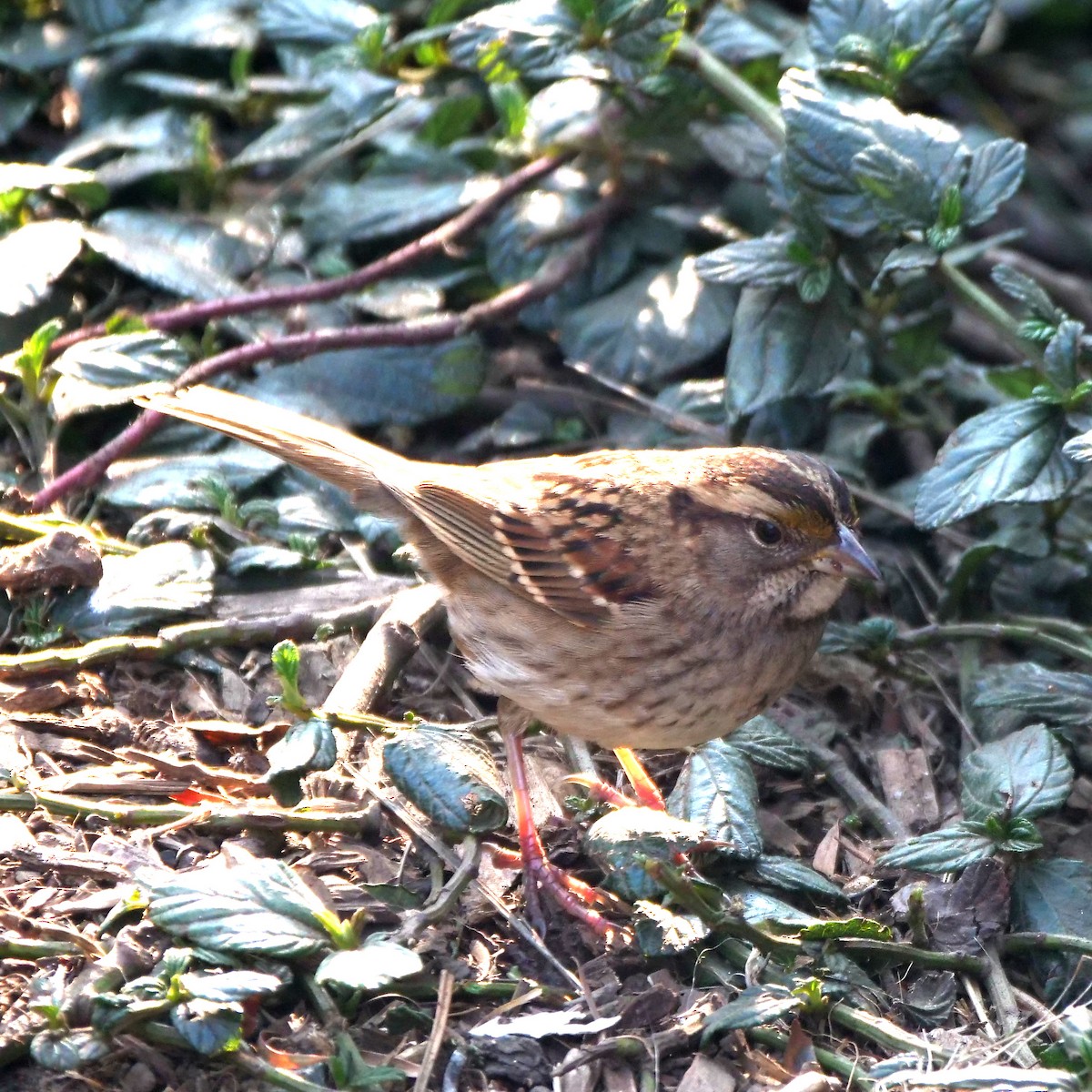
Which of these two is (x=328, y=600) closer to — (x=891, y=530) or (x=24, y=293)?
(x=24, y=293)

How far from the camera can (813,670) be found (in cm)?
420

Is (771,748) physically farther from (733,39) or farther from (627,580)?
(733,39)

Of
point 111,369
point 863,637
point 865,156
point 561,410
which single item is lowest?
point 863,637

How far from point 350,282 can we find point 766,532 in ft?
5.91

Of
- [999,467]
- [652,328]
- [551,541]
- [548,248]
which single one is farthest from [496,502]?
[548,248]

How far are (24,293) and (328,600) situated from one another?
4.38 feet

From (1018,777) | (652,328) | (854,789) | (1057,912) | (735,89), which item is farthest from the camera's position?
(652,328)

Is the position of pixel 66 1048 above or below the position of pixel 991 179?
below

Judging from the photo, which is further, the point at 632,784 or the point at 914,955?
the point at 632,784

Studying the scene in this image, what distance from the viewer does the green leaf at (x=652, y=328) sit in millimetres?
4707

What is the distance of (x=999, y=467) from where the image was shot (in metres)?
3.74

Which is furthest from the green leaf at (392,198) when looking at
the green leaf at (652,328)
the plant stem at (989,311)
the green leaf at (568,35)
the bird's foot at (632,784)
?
the bird's foot at (632,784)

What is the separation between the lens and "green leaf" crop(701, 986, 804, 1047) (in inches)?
116

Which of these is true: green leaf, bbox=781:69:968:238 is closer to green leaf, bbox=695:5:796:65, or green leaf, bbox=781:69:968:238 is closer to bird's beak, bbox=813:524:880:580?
green leaf, bbox=695:5:796:65
